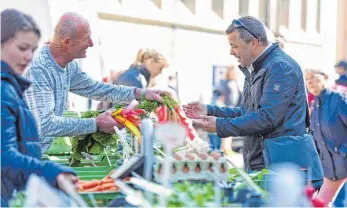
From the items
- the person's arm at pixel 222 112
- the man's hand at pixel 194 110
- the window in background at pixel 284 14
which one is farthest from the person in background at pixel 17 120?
the window in background at pixel 284 14

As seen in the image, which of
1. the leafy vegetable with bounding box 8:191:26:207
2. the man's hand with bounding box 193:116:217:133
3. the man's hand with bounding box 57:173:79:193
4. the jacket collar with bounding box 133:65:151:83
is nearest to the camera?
the leafy vegetable with bounding box 8:191:26:207

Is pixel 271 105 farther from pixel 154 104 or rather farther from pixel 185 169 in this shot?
pixel 185 169

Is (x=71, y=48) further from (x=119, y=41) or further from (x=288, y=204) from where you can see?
(x=119, y=41)

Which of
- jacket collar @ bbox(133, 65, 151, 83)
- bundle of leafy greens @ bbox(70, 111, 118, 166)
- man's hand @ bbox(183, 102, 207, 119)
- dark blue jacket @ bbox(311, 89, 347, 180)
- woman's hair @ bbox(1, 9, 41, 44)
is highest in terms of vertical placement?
woman's hair @ bbox(1, 9, 41, 44)

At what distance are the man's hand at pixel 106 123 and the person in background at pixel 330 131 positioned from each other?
3.40 metres

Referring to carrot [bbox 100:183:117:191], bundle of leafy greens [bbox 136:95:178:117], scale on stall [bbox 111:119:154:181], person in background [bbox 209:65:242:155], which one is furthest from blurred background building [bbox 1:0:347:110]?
scale on stall [bbox 111:119:154:181]

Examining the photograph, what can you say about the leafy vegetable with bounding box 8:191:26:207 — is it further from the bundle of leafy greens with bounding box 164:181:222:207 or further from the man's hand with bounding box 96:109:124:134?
the man's hand with bounding box 96:109:124:134

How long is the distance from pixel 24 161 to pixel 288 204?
1.02 metres

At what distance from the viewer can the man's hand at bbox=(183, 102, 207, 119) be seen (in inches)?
260

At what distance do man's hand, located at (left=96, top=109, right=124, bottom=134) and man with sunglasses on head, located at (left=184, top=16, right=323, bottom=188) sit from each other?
72cm

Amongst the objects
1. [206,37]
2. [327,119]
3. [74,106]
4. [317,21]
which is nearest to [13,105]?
[327,119]

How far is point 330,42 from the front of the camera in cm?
3506

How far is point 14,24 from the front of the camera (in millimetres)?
3975

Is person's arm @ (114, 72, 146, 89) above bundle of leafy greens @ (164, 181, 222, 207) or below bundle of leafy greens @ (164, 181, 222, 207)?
below
